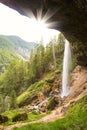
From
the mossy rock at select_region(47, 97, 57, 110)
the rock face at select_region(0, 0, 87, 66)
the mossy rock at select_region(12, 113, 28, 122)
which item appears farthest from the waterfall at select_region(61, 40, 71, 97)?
the rock face at select_region(0, 0, 87, 66)

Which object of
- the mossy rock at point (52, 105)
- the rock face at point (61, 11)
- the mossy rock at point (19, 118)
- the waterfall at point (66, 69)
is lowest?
the mossy rock at point (52, 105)

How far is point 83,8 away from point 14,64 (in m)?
101

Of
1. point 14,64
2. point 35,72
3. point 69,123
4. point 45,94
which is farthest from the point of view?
point 14,64

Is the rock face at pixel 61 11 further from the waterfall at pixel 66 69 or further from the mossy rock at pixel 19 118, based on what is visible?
the waterfall at pixel 66 69

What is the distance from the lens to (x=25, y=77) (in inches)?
4016

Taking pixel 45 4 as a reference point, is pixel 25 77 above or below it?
below

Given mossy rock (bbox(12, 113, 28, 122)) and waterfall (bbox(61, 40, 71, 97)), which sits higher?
waterfall (bbox(61, 40, 71, 97))

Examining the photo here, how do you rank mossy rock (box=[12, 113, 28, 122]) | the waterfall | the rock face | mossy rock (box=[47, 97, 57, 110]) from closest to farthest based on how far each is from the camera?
the rock face
mossy rock (box=[12, 113, 28, 122])
mossy rock (box=[47, 97, 57, 110])
the waterfall

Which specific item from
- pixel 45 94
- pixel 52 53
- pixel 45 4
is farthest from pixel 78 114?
pixel 52 53

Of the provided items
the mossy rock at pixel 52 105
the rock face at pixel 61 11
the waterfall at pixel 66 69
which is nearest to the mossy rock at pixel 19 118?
the rock face at pixel 61 11

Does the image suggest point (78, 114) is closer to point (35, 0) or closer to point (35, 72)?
point (35, 0)

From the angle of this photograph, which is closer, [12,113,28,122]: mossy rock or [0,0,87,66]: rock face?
[0,0,87,66]: rock face

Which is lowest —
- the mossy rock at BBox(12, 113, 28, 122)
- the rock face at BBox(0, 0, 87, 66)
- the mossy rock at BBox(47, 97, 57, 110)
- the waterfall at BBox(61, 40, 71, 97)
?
the mossy rock at BBox(47, 97, 57, 110)

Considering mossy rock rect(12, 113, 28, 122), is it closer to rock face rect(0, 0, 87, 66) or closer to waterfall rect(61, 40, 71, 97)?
rock face rect(0, 0, 87, 66)
